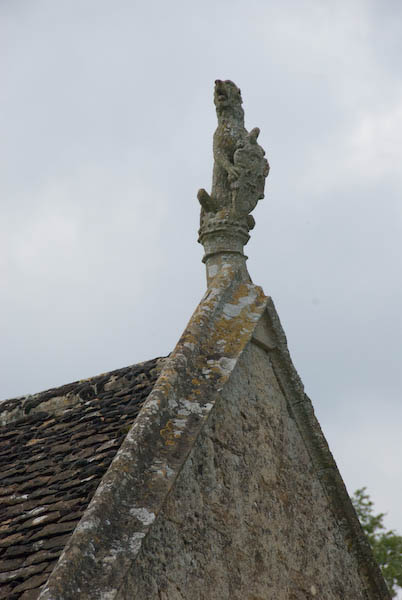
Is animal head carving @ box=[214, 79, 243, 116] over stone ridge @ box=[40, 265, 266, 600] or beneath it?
over

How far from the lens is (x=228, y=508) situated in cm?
641

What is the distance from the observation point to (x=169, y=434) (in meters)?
6.13

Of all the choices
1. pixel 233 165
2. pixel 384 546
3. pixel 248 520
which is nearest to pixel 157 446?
pixel 248 520

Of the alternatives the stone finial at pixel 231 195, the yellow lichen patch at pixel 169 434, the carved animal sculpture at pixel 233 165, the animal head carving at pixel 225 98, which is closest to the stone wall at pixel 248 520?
the yellow lichen patch at pixel 169 434

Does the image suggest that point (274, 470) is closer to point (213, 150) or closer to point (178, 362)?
point (178, 362)

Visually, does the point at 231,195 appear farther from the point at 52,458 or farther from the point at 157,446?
the point at 157,446

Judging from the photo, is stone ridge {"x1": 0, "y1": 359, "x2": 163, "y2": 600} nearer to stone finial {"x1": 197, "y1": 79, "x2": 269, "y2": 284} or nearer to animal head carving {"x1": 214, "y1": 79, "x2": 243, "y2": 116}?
stone finial {"x1": 197, "y1": 79, "x2": 269, "y2": 284}

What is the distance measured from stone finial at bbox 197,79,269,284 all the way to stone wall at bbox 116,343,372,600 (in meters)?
0.99

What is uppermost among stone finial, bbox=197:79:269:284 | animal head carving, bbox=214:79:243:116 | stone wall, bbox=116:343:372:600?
animal head carving, bbox=214:79:243:116

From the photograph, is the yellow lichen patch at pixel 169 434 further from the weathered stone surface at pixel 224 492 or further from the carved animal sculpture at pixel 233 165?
the carved animal sculpture at pixel 233 165

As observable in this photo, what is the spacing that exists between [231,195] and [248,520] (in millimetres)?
2716

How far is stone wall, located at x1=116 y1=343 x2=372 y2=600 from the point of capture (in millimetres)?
5773

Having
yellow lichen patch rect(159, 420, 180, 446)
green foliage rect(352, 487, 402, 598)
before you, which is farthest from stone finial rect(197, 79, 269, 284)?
green foliage rect(352, 487, 402, 598)

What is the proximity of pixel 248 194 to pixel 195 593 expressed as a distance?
342cm
